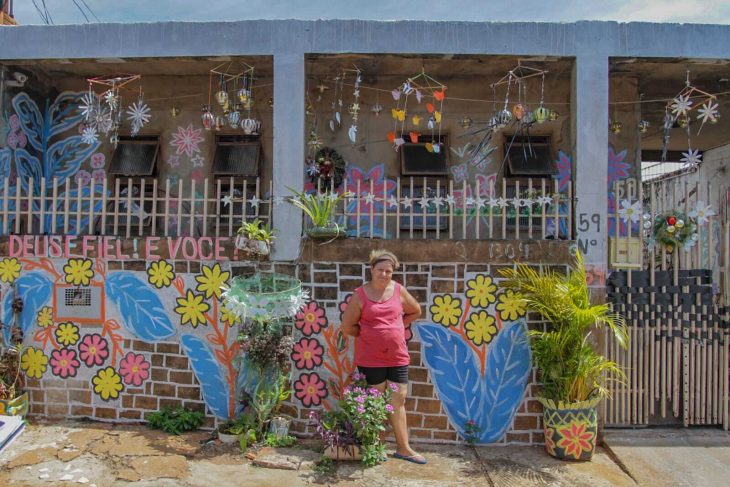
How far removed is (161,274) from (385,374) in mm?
2431

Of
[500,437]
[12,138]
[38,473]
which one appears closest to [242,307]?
[38,473]

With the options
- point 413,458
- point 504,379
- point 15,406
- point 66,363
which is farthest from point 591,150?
point 15,406

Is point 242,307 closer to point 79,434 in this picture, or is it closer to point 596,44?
point 79,434

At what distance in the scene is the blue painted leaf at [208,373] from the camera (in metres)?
5.07

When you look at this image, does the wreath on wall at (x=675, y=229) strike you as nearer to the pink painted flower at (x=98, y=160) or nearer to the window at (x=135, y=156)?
the window at (x=135, y=156)

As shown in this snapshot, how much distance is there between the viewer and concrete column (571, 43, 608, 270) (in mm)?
5086

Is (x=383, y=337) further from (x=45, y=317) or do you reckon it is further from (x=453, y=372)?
(x=45, y=317)

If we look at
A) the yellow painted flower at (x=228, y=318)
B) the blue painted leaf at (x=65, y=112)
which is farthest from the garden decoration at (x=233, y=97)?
the yellow painted flower at (x=228, y=318)

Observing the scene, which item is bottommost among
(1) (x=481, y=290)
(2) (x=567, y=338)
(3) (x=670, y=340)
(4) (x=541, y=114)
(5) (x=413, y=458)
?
(5) (x=413, y=458)

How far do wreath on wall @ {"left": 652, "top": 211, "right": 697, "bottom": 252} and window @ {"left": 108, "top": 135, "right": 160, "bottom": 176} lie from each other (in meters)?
6.12

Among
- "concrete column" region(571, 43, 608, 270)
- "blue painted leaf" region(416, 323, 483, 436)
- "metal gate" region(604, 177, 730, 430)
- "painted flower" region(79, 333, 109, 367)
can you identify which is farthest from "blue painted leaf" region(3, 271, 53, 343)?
"metal gate" region(604, 177, 730, 430)

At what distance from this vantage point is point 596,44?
5238 mm

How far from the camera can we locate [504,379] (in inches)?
193

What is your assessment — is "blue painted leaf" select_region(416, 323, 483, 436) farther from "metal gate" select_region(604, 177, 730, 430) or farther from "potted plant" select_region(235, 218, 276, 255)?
"potted plant" select_region(235, 218, 276, 255)
